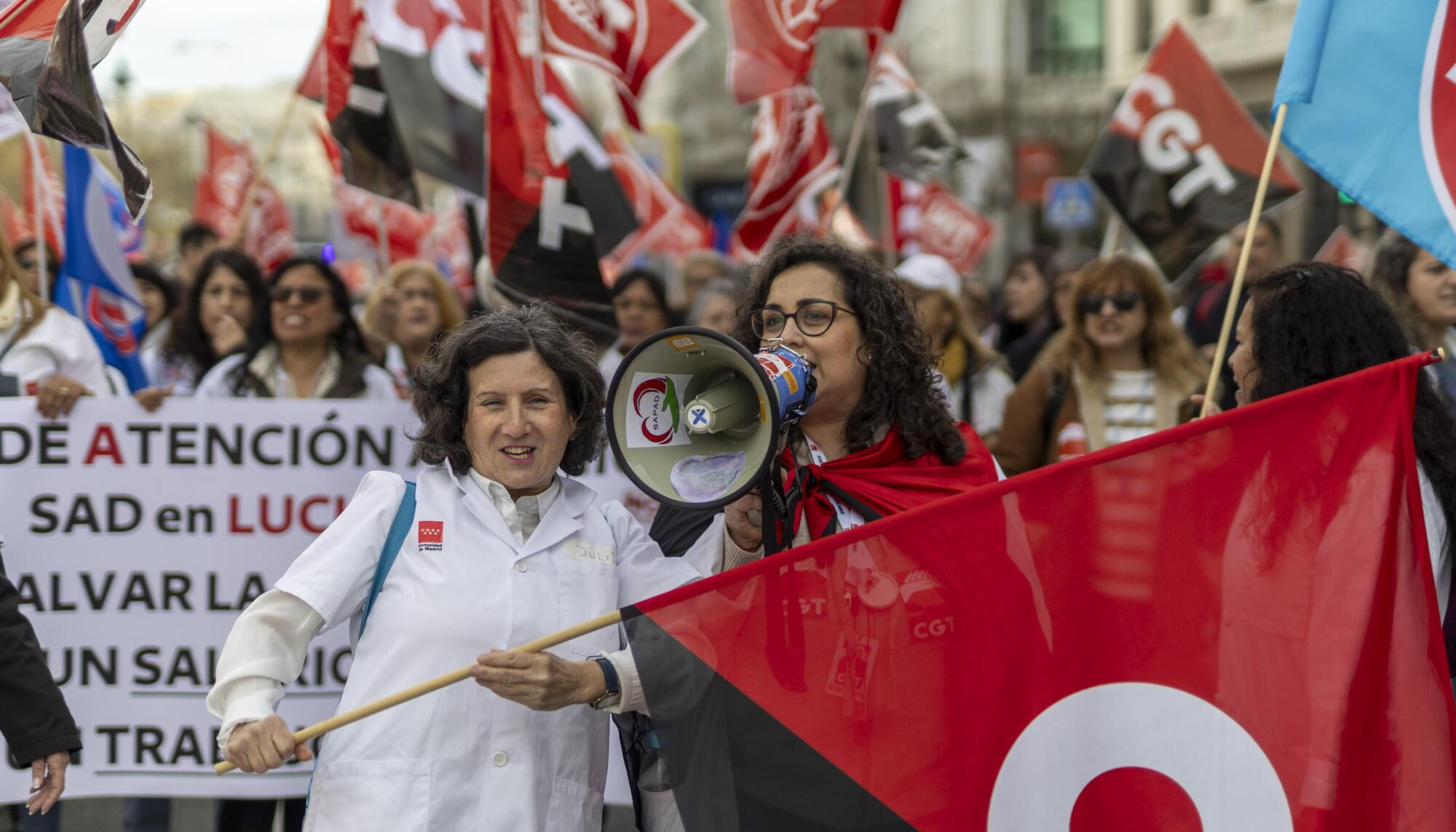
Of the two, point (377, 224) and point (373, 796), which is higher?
point (377, 224)

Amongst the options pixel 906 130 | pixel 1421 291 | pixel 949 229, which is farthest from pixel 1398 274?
pixel 949 229

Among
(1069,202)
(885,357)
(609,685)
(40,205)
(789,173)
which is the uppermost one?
(1069,202)

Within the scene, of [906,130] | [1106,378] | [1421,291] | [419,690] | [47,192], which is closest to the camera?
[419,690]

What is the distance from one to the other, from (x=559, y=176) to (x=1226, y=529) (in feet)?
10.5

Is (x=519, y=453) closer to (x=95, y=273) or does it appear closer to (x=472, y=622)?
(x=472, y=622)

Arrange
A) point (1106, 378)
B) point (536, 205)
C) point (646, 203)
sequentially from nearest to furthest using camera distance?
1. point (536, 205)
2. point (1106, 378)
3. point (646, 203)

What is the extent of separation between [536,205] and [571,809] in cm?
293

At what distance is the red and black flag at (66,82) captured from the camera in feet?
11.1

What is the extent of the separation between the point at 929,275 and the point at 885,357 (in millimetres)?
4184

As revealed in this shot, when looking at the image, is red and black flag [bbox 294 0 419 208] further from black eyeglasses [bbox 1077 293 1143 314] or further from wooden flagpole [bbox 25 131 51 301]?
black eyeglasses [bbox 1077 293 1143 314]

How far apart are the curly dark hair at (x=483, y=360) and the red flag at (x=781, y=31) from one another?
4.29m

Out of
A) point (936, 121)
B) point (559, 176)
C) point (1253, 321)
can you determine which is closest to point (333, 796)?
point (1253, 321)

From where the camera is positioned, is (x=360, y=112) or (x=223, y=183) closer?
(x=360, y=112)

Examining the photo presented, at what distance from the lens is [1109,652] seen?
254 centimetres
